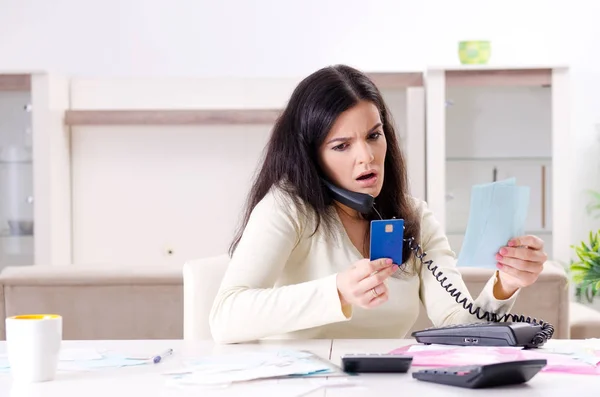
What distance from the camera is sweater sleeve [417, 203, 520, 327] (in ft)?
6.08

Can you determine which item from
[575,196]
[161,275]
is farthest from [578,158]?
[161,275]

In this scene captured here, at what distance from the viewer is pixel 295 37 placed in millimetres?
4828

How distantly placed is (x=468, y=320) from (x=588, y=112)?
322 cm

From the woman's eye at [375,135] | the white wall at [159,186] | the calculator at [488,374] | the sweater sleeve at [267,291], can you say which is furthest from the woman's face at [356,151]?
the white wall at [159,186]

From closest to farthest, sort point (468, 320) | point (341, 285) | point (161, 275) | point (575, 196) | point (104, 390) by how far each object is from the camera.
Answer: point (104, 390), point (341, 285), point (468, 320), point (161, 275), point (575, 196)

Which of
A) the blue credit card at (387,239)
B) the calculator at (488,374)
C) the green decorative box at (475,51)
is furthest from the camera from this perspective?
the green decorative box at (475,51)

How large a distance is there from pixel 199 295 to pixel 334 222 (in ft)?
1.06

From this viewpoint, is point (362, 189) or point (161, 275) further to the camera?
point (161, 275)

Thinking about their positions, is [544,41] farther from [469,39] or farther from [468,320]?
[468,320]

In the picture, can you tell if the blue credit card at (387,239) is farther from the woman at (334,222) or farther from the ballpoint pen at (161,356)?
the ballpoint pen at (161,356)

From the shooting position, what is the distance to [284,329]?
1633 mm

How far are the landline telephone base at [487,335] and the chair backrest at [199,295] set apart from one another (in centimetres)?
50

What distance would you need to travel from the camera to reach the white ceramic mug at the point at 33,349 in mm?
1237

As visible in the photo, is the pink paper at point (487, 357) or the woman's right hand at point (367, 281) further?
the woman's right hand at point (367, 281)
